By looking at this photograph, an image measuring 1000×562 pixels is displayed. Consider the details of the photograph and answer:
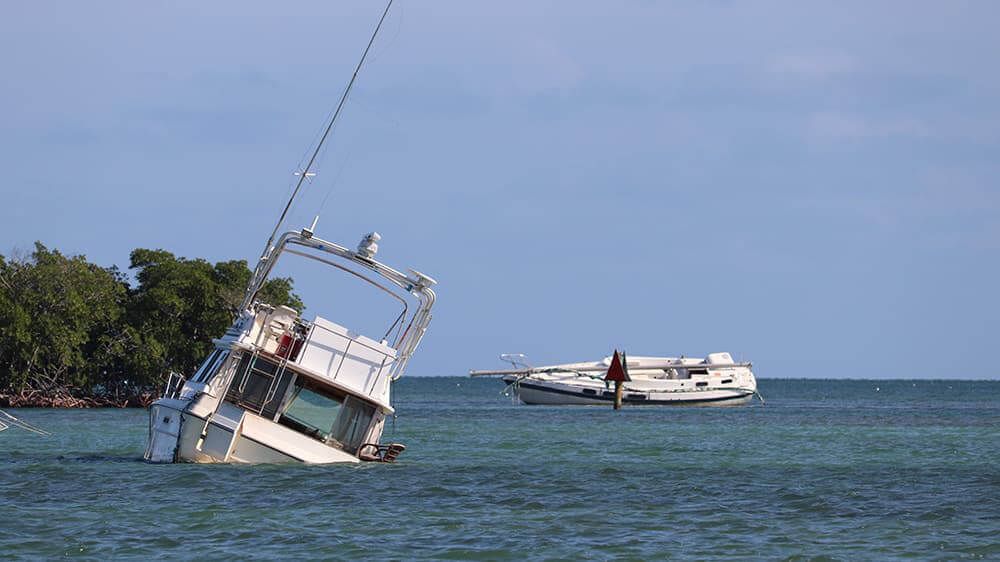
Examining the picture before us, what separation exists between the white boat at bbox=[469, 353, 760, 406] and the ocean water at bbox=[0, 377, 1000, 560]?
1914 inches

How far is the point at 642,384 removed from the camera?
92188mm

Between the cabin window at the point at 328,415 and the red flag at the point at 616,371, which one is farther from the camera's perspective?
the red flag at the point at 616,371

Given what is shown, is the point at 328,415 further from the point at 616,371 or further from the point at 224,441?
the point at 616,371

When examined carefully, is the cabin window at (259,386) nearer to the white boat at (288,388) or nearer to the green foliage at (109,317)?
the white boat at (288,388)

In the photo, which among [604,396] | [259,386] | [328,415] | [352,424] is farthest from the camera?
[604,396]

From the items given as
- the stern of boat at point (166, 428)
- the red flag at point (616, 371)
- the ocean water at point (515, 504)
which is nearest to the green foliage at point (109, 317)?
the red flag at point (616, 371)

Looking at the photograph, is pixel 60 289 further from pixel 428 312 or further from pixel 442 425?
pixel 428 312

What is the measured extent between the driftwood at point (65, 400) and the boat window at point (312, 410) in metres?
38.4

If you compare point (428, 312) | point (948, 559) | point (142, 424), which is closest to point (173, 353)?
point (142, 424)

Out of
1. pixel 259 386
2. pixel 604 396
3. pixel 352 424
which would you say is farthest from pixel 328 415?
pixel 604 396

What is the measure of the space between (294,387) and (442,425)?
108 ft

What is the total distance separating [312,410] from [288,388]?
2.59 ft

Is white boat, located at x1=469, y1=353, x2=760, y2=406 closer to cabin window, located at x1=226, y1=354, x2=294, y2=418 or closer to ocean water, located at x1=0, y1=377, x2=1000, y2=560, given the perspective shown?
ocean water, located at x1=0, y1=377, x2=1000, y2=560

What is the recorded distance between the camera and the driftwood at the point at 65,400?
6588cm
